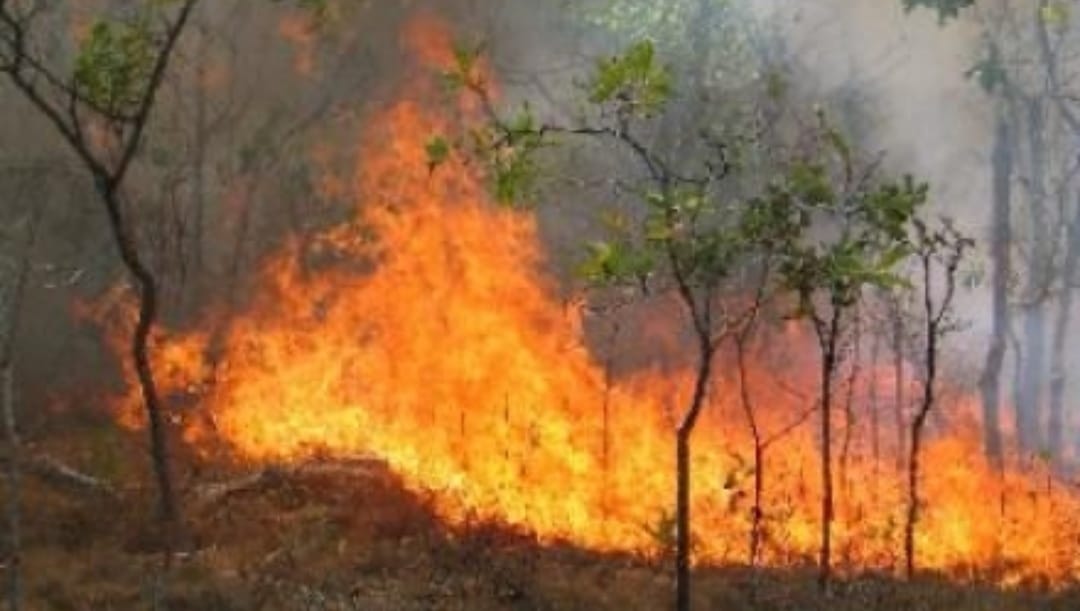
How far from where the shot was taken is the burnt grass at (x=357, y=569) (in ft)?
51.3

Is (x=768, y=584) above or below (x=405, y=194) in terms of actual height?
below

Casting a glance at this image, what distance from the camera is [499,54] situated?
3002 centimetres

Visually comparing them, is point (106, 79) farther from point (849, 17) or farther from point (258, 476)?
point (849, 17)

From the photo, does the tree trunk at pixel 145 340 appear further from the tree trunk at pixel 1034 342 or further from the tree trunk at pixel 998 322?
the tree trunk at pixel 1034 342

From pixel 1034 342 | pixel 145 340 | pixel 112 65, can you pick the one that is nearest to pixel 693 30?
pixel 1034 342

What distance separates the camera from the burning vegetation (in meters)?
17.2

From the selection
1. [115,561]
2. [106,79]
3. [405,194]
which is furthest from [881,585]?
[405,194]

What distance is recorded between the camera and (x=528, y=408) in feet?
75.5

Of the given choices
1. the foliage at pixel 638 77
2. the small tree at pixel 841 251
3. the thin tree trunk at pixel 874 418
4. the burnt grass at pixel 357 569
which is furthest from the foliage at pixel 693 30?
the foliage at pixel 638 77

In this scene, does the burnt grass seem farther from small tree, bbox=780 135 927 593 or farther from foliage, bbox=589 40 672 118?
foliage, bbox=589 40 672 118

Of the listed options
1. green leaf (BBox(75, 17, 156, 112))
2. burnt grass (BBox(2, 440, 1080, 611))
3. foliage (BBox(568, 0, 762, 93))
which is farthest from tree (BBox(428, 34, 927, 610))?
foliage (BBox(568, 0, 762, 93))

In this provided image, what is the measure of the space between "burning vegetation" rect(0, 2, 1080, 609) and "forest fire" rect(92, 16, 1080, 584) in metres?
0.05

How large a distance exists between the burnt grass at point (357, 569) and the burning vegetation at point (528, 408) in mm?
95

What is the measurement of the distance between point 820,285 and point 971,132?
106 ft
